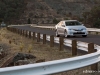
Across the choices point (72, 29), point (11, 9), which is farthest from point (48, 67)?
point (11, 9)

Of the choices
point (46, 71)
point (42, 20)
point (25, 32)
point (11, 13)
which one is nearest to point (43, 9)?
point (42, 20)

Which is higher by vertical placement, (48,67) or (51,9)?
(48,67)

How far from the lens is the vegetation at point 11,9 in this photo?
117 m

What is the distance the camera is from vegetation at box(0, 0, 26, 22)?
11725 centimetres

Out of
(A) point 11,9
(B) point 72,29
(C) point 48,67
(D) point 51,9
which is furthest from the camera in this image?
(D) point 51,9

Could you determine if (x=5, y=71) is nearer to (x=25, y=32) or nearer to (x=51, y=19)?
(x=25, y=32)

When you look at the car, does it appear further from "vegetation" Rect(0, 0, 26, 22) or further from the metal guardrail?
"vegetation" Rect(0, 0, 26, 22)

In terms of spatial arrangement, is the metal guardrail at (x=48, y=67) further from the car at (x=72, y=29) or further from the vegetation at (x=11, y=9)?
the vegetation at (x=11, y=9)

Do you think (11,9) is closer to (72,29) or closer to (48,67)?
(72,29)

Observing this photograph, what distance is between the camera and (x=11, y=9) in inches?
4633

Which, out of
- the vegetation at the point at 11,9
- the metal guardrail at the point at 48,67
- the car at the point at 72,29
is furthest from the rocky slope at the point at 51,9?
the metal guardrail at the point at 48,67

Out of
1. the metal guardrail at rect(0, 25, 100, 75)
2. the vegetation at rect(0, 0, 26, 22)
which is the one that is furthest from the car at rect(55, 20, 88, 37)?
the vegetation at rect(0, 0, 26, 22)

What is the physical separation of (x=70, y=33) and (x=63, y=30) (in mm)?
1221

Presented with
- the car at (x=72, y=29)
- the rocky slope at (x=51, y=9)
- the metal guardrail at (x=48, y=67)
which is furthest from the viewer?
the rocky slope at (x=51, y=9)
